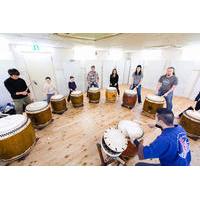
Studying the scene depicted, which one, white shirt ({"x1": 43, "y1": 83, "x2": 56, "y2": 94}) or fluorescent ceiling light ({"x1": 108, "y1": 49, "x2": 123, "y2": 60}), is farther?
fluorescent ceiling light ({"x1": 108, "y1": 49, "x2": 123, "y2": 60})

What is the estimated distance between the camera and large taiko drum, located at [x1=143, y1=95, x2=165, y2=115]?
284 cm

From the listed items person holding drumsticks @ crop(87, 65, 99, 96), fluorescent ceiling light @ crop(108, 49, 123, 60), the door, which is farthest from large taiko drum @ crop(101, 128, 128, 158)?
fluorescent ceiling light @ crop(108, 49, 123, 60)

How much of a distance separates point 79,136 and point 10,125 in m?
1.24

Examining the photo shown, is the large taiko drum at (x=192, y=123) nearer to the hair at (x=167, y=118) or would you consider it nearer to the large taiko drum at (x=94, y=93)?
the hair at (x=167, y=118)

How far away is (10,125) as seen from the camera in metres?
1.52

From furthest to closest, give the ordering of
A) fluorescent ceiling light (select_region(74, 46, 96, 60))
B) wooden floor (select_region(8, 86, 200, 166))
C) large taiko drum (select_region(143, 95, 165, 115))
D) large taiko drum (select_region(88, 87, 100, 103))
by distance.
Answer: fluorescent ceiling light (select_region(74, 46, 96, 60)) < large taiko drum (select_region(88, 87, 100, 103)) < large taiko drum (select_region(143, 95, 165, 115)) < wooden floor (select_region(8, 86, 200, 166))

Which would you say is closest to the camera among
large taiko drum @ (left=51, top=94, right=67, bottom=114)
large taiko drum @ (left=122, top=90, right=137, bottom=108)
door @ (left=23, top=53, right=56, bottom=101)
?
large taiko drum @ (left=51, top=94, right=67, bottom=114)

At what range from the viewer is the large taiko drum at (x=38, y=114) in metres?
2.27

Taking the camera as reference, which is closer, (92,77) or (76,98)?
(76,98)

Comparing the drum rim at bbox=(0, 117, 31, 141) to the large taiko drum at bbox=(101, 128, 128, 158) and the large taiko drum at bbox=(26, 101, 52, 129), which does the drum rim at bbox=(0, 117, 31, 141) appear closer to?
the large taiko drum at bbox=(26, 101, 52, 129)

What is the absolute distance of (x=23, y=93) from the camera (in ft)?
7.92

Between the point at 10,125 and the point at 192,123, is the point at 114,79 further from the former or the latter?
the point at 10,125

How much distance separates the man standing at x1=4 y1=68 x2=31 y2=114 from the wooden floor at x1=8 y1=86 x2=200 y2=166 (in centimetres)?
83

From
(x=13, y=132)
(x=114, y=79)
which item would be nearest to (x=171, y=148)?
(x=13, y=132)
